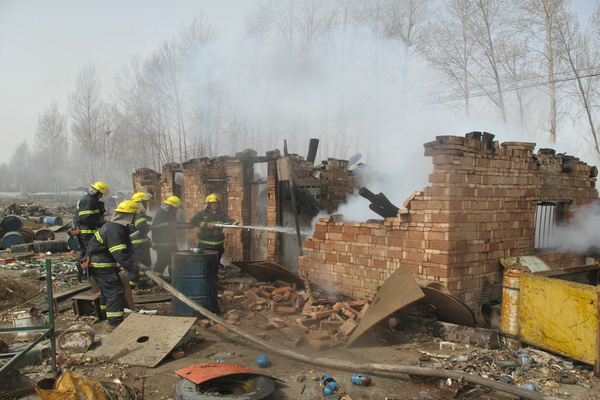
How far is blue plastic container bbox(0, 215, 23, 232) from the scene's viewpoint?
15350mm

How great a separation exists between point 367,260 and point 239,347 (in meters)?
2.69

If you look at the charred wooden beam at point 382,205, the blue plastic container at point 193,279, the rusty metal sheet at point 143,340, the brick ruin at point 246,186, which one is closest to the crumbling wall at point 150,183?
the brick ruin at point 246,186

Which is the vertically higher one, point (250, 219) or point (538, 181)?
point (538, 181)

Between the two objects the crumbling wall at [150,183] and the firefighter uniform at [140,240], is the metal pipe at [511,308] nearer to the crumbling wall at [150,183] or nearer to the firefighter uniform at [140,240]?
the firefighter uniform at [140,240]

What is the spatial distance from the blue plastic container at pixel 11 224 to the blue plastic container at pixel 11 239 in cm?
136

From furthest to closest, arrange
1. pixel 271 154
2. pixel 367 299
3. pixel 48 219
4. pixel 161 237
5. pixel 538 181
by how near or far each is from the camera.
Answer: pixel 48 219 → pixel 271 154 → pixel 161 237 → pixel 538 181 → pixel 367 299

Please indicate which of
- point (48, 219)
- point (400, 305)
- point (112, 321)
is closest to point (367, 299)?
point (400, 305)

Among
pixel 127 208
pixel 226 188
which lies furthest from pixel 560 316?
pixel 226 188

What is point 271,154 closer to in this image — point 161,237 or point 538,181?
point 161,237

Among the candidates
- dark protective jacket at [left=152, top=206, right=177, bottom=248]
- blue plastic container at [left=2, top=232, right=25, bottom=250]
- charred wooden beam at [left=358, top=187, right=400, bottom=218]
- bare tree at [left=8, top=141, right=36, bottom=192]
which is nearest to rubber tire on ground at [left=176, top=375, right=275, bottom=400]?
charred wooden beam at [left=358, top=187, right=400, bottom=218]

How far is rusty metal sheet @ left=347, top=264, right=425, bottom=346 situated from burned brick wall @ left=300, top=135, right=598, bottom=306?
3.40 feet

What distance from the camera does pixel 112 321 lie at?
228 inches

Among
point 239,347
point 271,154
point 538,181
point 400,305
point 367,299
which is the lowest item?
point 239,347

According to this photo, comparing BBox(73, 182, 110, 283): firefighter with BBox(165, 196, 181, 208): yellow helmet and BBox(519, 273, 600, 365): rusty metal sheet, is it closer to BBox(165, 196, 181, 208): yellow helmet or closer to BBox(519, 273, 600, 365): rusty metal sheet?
BBox(165, 196, 181, 208): yellow helmet
